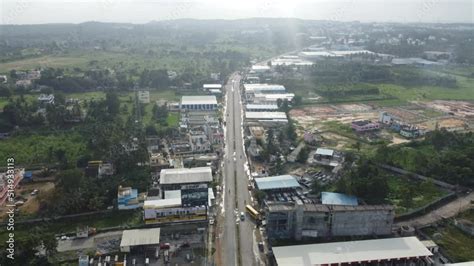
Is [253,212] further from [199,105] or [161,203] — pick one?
[199,105]

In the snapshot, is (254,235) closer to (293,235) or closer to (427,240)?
(293,235)

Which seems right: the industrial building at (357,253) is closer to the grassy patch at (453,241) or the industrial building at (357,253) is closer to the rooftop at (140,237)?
the grassy patch at (453,241)

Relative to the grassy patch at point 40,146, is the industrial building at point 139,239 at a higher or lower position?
lower

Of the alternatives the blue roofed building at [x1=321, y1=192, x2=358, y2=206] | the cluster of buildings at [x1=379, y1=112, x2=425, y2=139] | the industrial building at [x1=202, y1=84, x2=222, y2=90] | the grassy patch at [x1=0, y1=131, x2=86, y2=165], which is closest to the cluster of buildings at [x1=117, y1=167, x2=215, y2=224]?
the blue roofed building at [x1=321, y1=192, x2=358, y2=206]

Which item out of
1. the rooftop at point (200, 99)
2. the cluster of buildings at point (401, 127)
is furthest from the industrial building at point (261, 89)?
the cluster of buildings at point (401, 127)

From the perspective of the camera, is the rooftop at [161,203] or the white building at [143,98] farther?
the white building at [143,98]
